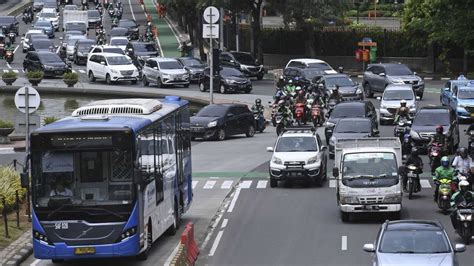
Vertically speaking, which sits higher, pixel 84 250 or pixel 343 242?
pixel 84 250

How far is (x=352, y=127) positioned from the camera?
139ft

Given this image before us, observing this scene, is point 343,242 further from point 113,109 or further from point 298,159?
point 298,159

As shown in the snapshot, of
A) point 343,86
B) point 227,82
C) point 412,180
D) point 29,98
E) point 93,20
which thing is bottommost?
point 227,82

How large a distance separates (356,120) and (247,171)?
5.21 metres

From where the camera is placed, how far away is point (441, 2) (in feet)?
172

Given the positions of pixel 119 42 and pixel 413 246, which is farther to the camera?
pixel 119 42

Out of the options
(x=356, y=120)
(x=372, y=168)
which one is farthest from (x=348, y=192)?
(x=356, y=120)

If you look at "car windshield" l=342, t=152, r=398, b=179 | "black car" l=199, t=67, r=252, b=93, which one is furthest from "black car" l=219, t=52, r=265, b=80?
"car windshield" l=342, t=152, r=398, b=179

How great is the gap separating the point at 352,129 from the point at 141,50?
4088 cm

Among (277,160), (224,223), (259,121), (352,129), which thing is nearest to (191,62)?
(259,121)

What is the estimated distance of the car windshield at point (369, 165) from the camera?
28953mm

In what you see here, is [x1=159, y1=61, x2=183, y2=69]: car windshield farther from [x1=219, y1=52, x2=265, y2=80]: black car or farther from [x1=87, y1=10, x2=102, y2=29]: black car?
[x1=87, y1=10, x2=102, y2=29]: black car

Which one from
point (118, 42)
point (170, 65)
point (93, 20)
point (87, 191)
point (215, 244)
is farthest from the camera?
point (93, 20)

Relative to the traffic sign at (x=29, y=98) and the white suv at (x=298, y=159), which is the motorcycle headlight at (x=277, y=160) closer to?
the white suv at (x=298, y=159)
